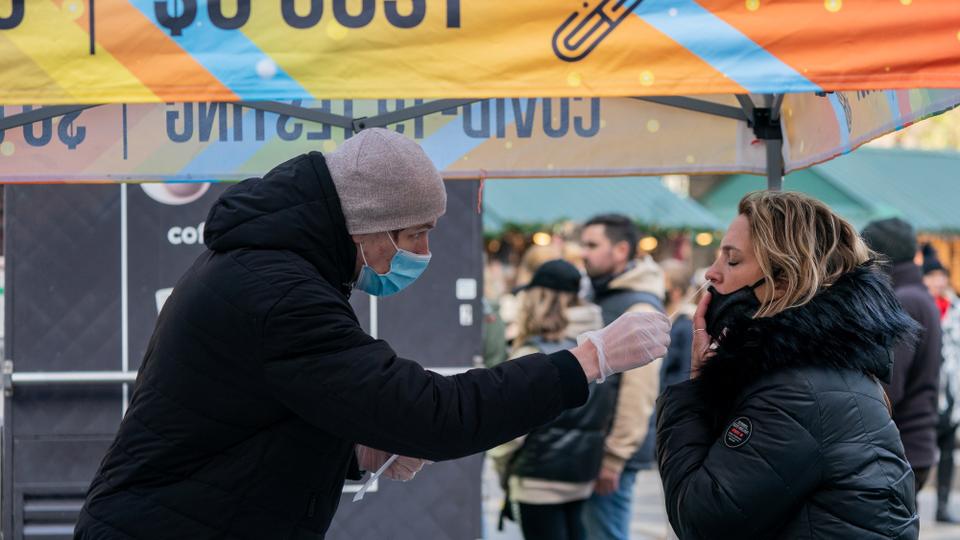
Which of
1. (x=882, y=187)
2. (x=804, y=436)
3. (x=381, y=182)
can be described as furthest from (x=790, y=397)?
(x=882, y=187)

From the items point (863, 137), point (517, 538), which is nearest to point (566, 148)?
point (863, 137)

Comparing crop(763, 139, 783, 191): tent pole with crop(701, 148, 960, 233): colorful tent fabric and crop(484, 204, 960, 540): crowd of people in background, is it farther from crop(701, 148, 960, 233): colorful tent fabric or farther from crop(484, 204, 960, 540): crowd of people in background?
crop(701, 148, 960, 233): colorful tent fabric

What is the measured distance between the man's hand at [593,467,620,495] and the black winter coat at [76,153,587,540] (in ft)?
10.7

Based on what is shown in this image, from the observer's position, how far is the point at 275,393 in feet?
7.50

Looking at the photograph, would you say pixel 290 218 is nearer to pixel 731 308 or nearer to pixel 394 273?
pixel 394 273

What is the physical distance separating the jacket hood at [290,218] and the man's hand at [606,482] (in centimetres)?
342

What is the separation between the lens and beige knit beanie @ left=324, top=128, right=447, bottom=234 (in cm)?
239

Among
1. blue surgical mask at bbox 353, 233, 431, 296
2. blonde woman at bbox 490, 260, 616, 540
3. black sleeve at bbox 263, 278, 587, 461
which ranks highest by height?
blue surgical mask at bbox 353, 233, 431, 296

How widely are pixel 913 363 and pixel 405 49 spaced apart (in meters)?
4.29

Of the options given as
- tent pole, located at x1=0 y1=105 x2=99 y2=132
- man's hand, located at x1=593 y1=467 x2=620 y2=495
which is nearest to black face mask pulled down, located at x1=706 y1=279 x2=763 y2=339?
tent pole, located at x1=0 y1=105 x2=99 y2=132

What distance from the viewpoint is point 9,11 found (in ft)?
8.89

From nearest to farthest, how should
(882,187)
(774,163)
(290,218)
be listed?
(290,218) < (774,163) < (882,187)

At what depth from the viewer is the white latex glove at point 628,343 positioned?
7.76 feet

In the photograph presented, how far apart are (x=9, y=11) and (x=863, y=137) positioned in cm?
240
